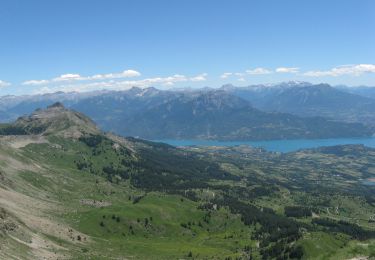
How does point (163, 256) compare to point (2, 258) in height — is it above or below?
below

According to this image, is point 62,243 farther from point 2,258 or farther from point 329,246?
point 329,246

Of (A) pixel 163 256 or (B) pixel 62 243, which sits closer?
(B) pixel 62 243

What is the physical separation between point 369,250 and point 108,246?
147 meters

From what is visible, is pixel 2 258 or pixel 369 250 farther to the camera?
pixel 2 258

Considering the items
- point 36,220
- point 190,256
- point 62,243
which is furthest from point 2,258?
point 190,256

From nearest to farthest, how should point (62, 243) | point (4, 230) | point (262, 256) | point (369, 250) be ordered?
1. point (369, 250)
2. point (4, 230)
3. point (62, 243)
4. point (262, 256)

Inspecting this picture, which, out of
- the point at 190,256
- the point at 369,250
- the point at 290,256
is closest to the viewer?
the point at 369,250

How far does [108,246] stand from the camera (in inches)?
7662

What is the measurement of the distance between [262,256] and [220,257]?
2281cm

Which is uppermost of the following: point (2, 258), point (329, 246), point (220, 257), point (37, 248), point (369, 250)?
point (369, 250)

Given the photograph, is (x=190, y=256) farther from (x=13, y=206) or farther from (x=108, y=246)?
(x=13, y=206)

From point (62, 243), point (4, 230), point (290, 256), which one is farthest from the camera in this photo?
point (62, 243)

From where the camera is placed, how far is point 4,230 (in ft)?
456

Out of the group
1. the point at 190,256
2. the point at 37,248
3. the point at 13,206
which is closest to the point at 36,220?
the point at 13,206
